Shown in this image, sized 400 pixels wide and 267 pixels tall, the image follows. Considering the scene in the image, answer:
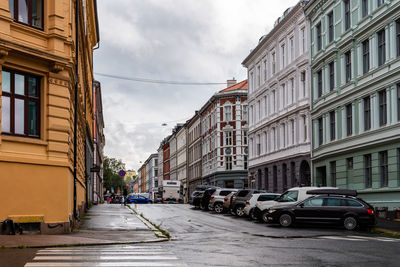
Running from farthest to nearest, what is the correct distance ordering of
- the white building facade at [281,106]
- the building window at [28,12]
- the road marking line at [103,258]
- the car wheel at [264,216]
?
the white building facade at [281,106], the car wheel at [264,216], the building window at [28,12], the road marking line at [103,258]

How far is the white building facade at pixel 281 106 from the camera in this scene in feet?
150

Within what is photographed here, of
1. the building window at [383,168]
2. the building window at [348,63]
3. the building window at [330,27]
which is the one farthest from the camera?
the building window at [330,27]

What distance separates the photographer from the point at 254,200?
32.5m

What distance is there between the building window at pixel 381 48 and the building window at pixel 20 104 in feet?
62.5

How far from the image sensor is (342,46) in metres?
37.2

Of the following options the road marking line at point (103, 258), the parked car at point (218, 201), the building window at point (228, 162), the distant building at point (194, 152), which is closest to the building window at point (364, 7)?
the parked car at point (218, 201)

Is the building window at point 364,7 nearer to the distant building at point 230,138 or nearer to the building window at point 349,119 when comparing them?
the building window at point 349,119

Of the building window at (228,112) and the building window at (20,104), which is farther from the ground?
the building window at (228,112)

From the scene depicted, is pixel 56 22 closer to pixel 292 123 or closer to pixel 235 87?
pixel 292 123

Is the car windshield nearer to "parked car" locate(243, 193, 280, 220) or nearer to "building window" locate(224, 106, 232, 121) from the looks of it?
"parked car" locate(243, 193, 280, 220)

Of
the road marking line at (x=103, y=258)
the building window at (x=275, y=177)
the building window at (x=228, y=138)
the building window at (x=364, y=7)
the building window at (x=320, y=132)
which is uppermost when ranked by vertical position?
the building window at (x=364, y=7)

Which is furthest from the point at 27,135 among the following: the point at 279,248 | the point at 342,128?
the point at 342,128

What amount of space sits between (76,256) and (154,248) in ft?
9.72

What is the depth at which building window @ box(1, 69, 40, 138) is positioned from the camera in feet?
59.8
